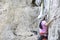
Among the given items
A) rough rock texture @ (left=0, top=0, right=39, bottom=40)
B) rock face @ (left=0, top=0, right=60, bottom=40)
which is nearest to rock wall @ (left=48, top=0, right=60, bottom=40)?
rock face @ (left=0, top=0, right=60, bottom=40)

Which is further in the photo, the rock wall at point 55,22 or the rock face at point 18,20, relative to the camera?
the rock face at point 18,20

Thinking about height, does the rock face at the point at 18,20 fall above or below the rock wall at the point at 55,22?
below

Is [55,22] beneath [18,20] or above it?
above

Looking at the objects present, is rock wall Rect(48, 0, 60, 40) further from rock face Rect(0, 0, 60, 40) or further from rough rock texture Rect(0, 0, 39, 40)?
rough rock texture Rect(0, 0, 39, 40)

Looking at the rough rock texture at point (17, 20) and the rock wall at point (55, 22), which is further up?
the rock wall at point (55, 22)

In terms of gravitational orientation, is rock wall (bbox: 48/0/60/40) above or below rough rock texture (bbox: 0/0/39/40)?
above

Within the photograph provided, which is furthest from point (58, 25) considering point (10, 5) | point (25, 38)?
point (10, 5)

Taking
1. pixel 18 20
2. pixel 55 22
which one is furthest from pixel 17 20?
pixel 55 22

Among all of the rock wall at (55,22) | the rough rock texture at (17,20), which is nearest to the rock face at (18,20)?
the rough rock texture at (17,20)

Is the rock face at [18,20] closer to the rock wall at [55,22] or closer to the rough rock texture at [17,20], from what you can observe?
the rough rock texture at [17,20]

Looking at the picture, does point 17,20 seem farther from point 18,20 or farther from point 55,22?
point 55,22

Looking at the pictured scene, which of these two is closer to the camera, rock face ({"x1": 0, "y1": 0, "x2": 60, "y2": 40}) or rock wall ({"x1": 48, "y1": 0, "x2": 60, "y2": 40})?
rock wall ({"x1": 48, "y1": 0, "x2": 60, "y2": 40})

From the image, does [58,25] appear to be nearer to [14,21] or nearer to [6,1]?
[14,21]

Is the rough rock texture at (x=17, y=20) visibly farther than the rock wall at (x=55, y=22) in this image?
Yes
